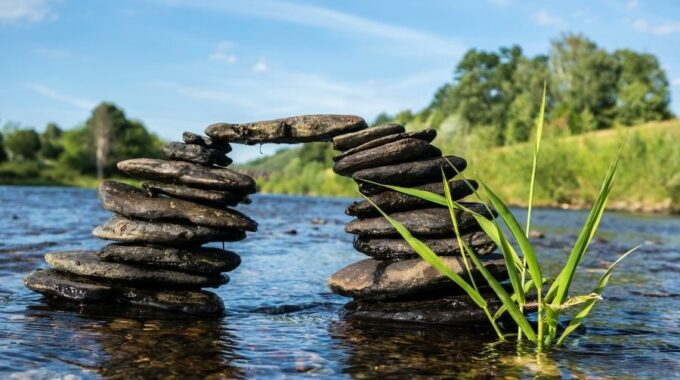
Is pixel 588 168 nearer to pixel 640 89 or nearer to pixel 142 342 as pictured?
pixel 142 342

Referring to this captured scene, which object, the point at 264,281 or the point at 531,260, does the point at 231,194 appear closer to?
the point at 264,281

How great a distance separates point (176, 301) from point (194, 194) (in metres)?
1.51

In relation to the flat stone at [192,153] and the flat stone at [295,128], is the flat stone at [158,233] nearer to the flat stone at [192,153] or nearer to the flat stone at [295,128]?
Result: the flat stone at [192,153]

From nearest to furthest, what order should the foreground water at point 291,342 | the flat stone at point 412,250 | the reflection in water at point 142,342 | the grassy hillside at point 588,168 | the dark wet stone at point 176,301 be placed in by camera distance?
the reflection in water at point 142,342
the foreground water at point 291,342
the flat stone at point 412,250
the dark wet stone at point 176,301
the grassy hillside at point 588,168

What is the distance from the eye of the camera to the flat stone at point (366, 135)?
8648 millimetres

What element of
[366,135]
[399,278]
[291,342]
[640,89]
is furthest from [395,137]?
[640,89]

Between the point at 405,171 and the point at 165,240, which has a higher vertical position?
the point at 405,171

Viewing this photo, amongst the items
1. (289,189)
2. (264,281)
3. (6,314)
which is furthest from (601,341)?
(289,189)

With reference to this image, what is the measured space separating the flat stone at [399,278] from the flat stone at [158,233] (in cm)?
195

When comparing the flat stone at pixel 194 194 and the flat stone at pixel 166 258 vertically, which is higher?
the flat stone at pixel 194 194

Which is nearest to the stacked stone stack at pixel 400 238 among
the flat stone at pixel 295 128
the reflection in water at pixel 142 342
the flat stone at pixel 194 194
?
the flat stone at pixel 295 128

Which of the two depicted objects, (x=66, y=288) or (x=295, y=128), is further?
(x=295, y=128)

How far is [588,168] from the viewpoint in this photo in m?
51.8

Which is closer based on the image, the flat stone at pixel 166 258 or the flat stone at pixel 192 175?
the flat stone at pixel 166 258
